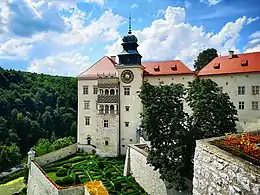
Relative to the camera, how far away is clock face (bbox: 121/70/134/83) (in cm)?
3088

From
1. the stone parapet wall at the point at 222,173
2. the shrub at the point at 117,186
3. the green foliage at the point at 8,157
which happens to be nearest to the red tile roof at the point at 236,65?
the shrub at the point at 117,186

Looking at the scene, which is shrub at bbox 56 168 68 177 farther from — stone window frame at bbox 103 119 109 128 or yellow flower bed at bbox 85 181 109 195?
yellow flower bed at bbox 85 181 109 195

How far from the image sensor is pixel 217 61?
102 ft

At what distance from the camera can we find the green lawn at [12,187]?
28064mm

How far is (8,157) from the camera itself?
40.5 m

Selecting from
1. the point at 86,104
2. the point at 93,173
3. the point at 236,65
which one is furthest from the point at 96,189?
the point at 236,65

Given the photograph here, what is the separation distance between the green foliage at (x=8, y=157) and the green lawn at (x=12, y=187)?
9.29 metres

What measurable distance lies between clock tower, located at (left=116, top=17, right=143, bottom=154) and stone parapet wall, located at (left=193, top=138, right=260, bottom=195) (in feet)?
77.3

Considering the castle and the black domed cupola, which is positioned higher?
the black domed cupola

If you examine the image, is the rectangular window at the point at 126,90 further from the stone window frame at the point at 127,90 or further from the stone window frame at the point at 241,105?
the stone window frame at the point at 241,105

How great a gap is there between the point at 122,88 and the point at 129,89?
0.81 meters

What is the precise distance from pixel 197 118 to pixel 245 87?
12.0 metres

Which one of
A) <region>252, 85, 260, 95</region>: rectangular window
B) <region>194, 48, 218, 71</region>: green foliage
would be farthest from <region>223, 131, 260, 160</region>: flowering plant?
<region>194, 48, 218, 71</region>: green foliage

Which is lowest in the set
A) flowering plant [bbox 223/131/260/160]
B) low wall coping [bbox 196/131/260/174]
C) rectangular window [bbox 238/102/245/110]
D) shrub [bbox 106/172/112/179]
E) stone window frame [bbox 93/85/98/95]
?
shrub [bbox 106/172/112/179]
